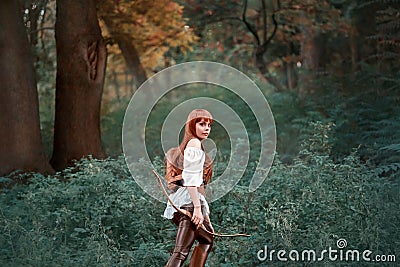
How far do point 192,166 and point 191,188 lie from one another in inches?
7.1

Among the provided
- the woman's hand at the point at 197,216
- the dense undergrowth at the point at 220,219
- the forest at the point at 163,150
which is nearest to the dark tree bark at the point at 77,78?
the forest at the point at 163,150

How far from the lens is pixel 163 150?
10586 millimetres

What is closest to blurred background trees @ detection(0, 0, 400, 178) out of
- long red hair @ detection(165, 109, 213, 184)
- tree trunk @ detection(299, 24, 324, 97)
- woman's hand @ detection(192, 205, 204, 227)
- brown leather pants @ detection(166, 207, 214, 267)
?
tree trunk @ detection(299, 24, 324, 97)

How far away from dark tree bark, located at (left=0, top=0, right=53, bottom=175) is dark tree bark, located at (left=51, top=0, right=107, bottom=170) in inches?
24.0

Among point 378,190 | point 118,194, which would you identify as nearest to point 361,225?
point 378,190

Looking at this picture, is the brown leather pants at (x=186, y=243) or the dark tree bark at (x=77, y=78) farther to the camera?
the dark tree bark at (x=77, y=78)

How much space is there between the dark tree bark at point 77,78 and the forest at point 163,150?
0.02 meters

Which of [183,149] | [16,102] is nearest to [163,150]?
[16,102]

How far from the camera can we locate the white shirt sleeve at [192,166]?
6008 mm

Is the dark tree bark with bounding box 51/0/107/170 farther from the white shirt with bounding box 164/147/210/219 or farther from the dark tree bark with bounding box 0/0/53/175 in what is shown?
the white shirt with bounding box 164/147/210/219

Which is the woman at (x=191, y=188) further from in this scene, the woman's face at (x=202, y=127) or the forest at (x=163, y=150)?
the forest at (x=163, y=150)

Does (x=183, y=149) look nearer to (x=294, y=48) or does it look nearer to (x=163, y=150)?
(x=163, y=150)

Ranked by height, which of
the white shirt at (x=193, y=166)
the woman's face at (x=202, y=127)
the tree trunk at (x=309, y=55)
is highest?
the tree trunk at (x=309, y=55)

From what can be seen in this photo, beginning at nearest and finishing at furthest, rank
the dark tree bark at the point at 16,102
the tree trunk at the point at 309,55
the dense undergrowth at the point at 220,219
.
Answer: the dense undergrowth at the point at 220,219 → the dark tree bark at the point at 16,102 → the tree trunk at the point at 309,55
